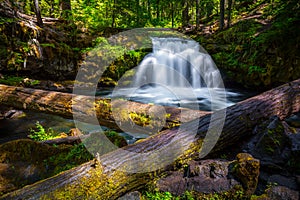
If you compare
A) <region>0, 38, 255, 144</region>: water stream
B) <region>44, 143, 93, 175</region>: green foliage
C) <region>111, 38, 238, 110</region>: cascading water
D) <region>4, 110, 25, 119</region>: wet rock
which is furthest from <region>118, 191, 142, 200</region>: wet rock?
<region>111, 38, 238, 110</region>: cascading water

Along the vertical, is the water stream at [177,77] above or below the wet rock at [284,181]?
above

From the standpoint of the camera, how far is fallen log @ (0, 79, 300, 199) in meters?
2.27

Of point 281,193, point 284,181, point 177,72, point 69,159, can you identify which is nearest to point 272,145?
point 284,181

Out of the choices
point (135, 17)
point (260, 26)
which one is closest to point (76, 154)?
point (260, 26)

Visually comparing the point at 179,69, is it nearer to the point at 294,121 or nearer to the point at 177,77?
the point at 177,77

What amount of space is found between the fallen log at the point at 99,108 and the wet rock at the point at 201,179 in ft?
3.01

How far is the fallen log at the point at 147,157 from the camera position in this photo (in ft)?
7.43

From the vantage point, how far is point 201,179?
2861mm

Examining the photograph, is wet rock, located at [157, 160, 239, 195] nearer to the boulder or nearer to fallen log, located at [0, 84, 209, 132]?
the boulder

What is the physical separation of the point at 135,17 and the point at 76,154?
1942 centimetres

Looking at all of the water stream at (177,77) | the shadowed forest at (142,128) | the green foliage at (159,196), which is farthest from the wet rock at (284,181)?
the water stream at (177,77)

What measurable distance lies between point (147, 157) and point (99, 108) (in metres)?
1.70

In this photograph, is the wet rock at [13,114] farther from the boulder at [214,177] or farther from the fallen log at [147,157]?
the boulder at [214,177]

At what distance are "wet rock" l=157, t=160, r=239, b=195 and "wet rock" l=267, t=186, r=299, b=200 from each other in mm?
424
